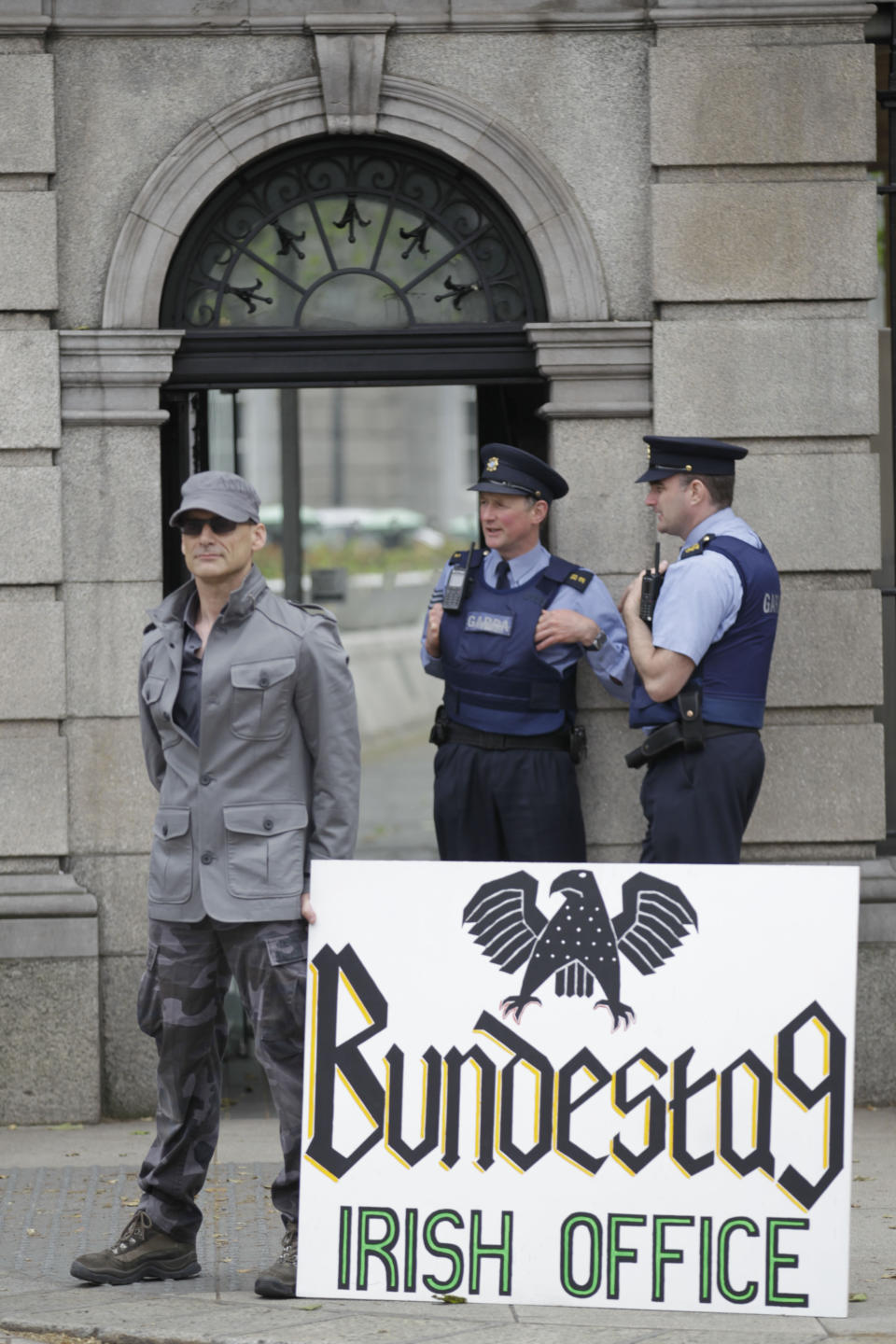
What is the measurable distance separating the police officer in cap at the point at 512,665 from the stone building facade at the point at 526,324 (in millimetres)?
533

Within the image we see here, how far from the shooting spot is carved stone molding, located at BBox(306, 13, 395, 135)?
6.97 meters

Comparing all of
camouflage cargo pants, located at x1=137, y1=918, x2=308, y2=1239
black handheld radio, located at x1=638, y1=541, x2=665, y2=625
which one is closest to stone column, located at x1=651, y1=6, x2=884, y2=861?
black handheld radio, located at x1=638, y1=541, x2=665, y2=625

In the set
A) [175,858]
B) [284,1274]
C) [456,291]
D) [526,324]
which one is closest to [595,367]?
[526,324]

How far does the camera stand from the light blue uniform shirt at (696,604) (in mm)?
5668

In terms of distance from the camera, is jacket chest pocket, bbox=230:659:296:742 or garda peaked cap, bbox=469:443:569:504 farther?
garda peaked cap, bbox=469:443:569:504

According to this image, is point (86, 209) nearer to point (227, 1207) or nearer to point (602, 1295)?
point (227, 1207)

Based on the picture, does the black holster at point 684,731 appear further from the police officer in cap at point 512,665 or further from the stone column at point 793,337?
the stone column at point 793,337

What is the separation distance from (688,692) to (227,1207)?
2.20m

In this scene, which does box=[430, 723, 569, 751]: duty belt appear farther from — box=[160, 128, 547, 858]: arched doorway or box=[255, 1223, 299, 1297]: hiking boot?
box=[255, 1223, 299, 1297]: hiking boot

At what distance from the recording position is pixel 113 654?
23.2 ft

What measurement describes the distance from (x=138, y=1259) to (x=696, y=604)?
2.52 metres

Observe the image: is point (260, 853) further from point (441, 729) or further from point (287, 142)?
point (287, 142)

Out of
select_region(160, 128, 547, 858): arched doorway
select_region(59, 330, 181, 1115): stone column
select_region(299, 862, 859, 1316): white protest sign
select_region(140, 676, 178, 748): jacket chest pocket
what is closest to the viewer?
select_region(299, 862, 859, 1316): white protest sign

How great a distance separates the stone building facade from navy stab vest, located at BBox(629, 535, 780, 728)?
1188 millimetres
